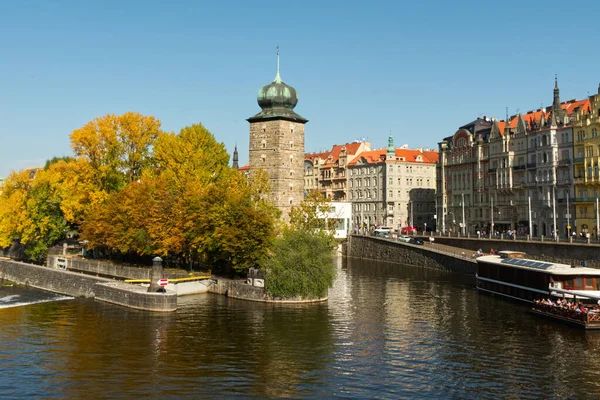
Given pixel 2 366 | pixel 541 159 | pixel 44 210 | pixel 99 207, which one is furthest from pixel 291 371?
pixel 541 159

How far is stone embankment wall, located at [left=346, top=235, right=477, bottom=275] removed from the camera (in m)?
82.9

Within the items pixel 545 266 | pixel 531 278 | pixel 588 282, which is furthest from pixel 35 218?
pixel 588 282

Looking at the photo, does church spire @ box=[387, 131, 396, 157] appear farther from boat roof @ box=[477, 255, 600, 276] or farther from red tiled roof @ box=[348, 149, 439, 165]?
boat roof @ box=[477, 255, 600, 276]

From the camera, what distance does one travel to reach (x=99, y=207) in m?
81.8

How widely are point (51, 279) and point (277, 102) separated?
1420 inches

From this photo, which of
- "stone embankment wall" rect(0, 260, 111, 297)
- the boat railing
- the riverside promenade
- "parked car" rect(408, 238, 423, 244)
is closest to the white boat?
the boat railing

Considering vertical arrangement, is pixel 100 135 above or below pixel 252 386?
above

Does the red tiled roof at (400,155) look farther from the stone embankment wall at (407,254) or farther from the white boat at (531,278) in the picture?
the white boat at (531,278)

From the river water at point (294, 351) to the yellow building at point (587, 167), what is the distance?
3367 cm

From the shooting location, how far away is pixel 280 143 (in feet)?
277

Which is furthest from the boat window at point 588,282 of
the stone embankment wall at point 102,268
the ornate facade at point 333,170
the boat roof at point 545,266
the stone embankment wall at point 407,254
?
the ornate facade at point 333,170

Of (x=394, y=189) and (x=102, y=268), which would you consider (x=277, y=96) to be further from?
(x=394, y=189)

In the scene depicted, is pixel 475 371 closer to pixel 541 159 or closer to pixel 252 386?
pixel 252 386

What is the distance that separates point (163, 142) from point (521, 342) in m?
56.3
